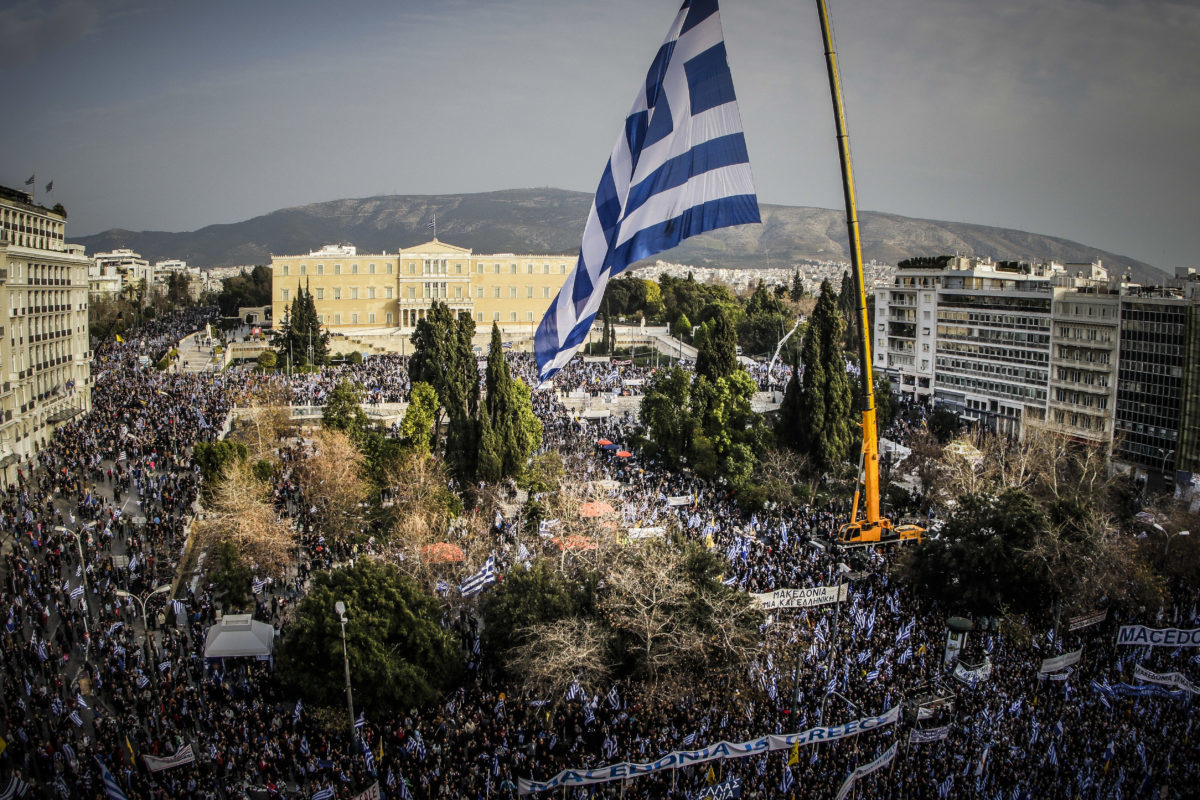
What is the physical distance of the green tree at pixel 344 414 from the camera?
33438 mm

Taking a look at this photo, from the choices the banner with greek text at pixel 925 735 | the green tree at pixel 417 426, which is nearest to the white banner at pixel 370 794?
the banner with greek text at pixel 925 735

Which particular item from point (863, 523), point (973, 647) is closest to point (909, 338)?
point (973, 647)

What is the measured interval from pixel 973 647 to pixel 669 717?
7.24 metres

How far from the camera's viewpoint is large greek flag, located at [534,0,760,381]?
9.84 meters

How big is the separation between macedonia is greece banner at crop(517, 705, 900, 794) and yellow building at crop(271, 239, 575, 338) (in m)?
69.1

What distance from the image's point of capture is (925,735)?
1591cm

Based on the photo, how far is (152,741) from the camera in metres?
15.7

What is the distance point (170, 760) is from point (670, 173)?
1206 centimetres

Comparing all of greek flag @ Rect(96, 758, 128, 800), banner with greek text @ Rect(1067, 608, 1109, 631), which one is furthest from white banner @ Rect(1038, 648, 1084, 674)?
greek flag @ Rect(96, 758, 128, 800)

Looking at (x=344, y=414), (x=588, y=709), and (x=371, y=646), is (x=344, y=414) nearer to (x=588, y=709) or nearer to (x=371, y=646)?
(x=371, y=646)

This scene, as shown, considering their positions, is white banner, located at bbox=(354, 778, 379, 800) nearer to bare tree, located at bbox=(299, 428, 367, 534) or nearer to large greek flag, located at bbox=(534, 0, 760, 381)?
large greek flag, located at bbox=(534, 0, 760, 381)

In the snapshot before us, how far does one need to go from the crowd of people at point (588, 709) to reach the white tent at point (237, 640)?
427mm

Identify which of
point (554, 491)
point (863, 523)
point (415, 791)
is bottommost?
point (415, 791)

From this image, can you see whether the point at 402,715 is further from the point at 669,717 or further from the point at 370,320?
the point at 370,320
